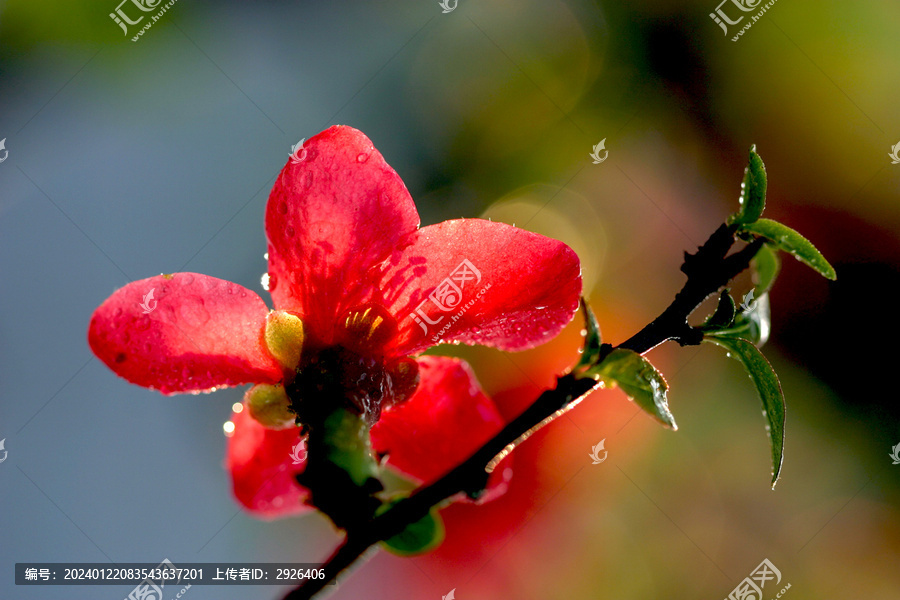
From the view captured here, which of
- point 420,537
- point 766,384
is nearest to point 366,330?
point 420,537

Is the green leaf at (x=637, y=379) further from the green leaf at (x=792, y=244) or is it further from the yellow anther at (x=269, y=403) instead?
the yellow anther at (x=269, y=403)

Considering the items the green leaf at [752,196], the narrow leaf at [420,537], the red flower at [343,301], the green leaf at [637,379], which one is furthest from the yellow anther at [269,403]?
the green leaf at [752,196]

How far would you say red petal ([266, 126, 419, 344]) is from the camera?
37 cm

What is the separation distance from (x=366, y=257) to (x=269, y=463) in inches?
8.5

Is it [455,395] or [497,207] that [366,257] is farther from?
[497,207]

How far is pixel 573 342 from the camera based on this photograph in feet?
3.42

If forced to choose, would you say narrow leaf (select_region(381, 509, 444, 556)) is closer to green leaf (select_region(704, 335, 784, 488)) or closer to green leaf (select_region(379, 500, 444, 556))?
green leaf (select_region(379, 500, 444, 556))

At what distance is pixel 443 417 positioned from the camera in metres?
0.48

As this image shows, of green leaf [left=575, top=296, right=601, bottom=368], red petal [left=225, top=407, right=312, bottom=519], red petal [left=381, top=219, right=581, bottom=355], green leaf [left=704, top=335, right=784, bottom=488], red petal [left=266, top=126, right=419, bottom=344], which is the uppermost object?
red petal [left=266, top=126, right=419, bottom=344]

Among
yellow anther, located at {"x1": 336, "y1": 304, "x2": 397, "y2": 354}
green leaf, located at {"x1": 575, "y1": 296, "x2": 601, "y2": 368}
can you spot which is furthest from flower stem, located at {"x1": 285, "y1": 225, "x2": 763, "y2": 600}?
yellow anther, located at {"x1": 336, "y1": 304, "x2": 397, "y2": 354}

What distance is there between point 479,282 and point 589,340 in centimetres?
8

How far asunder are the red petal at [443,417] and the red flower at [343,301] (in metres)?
0.03

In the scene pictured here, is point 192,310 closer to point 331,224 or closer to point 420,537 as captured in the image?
point 331,224

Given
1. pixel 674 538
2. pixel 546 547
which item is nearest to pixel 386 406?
pixel 546 547
